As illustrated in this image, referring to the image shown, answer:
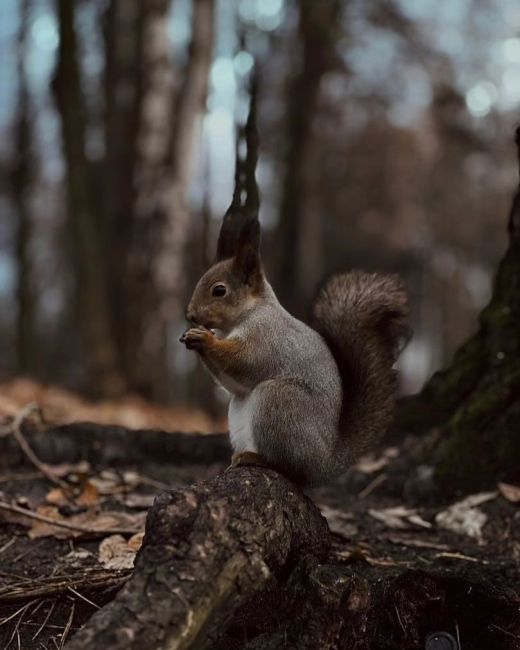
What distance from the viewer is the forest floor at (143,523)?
7.14 ft

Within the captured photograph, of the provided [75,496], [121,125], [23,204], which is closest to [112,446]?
[75,496]

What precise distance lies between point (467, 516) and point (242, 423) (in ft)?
3.48

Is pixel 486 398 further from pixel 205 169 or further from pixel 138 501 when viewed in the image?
Result: pixel 205 169

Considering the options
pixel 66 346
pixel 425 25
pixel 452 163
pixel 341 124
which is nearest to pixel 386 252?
pixel 341 124

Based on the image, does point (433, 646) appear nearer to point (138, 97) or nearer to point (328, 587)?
point (328, 587)

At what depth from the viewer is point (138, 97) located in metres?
7.81

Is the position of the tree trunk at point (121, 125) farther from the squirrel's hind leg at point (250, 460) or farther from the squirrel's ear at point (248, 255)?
the squirrel's hind leg at point (250, 460)

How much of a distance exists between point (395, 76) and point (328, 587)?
39.1ft

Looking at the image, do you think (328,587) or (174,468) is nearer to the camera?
(328,587)

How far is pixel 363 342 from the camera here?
266 centimetres

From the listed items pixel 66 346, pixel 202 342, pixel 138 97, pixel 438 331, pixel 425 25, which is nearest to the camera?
pixel 202 342

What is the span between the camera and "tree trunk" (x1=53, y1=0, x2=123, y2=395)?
670 centimetres

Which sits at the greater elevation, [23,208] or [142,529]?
[23,208]

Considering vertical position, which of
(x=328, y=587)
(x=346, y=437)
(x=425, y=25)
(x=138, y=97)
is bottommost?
(x=328, y=587)
